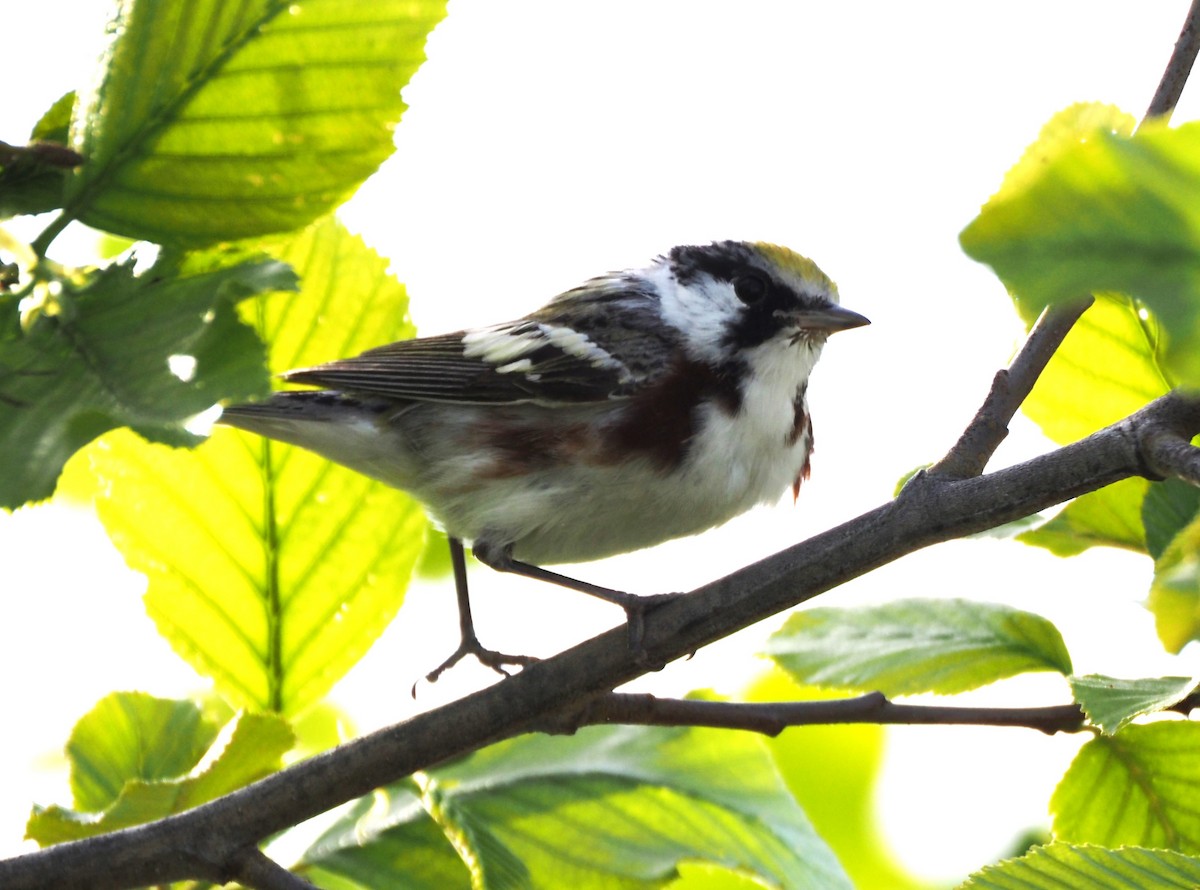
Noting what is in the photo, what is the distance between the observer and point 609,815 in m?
1.73

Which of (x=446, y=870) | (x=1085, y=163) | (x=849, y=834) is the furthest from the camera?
(x=849, y=834)

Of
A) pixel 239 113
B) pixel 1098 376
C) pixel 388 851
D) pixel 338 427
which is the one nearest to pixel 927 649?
pixel 1098 376

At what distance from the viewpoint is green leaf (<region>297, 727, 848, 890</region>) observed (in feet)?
5.34

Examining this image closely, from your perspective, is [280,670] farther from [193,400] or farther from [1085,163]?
[1085,163]

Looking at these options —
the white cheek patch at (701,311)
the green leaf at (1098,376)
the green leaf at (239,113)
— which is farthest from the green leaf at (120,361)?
the white cheek patch at (701,311)

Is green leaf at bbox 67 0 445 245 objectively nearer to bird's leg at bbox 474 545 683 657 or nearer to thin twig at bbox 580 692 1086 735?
thin twig at bbox 580 692 1086 735

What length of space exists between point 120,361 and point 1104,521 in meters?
1.12

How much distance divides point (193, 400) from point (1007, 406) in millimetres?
884

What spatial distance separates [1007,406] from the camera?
144cm

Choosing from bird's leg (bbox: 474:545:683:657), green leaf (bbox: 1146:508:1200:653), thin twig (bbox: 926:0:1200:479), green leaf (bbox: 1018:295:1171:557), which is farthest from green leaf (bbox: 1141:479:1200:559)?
bird's leg (bbox: 474:545:683:657)

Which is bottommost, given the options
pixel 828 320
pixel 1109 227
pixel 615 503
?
pixel 1109 227

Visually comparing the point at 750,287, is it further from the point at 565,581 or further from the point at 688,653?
the point at 688,653

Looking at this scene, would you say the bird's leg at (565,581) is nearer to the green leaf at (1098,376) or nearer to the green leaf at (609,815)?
the green leaf at (609,815)

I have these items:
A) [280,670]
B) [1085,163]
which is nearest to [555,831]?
[280,670]
